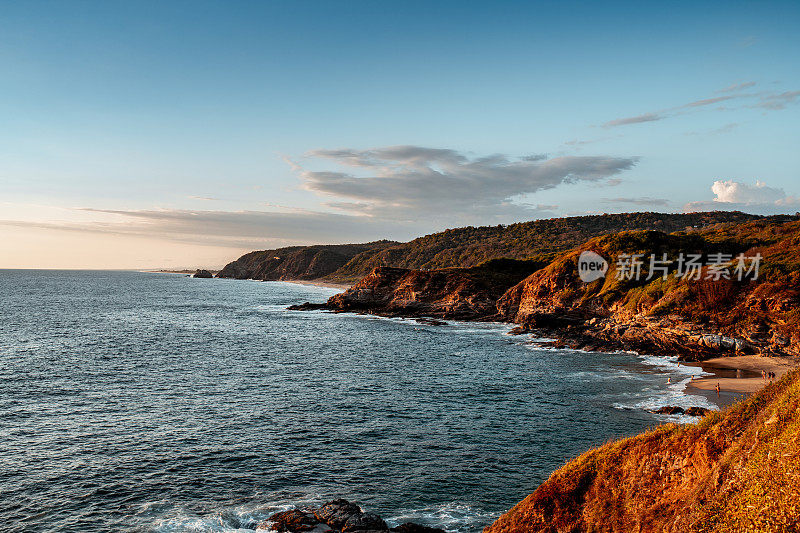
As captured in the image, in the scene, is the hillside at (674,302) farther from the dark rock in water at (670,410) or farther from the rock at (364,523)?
the rock at (364,523)

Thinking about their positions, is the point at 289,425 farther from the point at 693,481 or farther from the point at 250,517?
the point at 693,481

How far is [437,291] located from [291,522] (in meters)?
101

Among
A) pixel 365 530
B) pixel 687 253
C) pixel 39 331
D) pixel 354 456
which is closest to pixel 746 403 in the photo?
pixel 365 530

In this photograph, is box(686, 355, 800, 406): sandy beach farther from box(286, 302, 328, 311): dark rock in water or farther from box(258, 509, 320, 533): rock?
box(286, 302, 328, 311): dark rock in water

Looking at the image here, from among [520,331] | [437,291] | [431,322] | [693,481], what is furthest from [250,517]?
[437,291]

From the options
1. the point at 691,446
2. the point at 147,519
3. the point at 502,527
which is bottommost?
the point at 147,519

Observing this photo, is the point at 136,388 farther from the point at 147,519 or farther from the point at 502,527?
the point at 502,527

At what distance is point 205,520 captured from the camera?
22.9 metres

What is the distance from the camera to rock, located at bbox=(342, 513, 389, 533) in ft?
69.6

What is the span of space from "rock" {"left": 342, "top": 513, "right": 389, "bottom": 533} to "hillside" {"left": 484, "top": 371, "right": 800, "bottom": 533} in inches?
308

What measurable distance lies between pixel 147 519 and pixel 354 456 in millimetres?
12007

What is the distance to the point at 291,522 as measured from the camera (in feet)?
72.4

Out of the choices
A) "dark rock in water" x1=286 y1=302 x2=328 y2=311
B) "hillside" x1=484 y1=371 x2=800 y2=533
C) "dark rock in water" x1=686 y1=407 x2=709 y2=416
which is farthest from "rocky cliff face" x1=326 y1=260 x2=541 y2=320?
"hillside" x1=484 y1=371 x2=800 y2=533

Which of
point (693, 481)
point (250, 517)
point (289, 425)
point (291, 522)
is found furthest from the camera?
point (289, 425)
